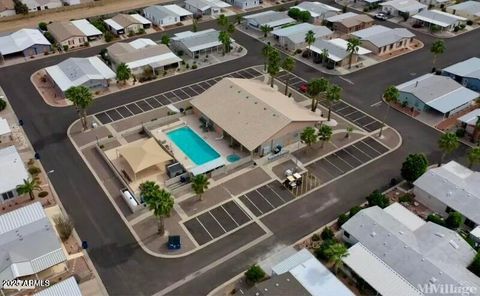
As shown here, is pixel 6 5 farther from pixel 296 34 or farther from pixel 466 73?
pixel 466 73

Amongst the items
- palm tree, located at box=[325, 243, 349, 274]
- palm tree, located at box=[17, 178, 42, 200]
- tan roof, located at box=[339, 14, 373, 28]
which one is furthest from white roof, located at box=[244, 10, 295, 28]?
palm tree, located at box=[325, 243, 349, 274]

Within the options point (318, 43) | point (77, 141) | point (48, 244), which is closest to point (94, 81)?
point (77, 141)

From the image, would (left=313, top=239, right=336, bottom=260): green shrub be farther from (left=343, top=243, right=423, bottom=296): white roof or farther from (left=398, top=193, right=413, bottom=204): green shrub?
(left=398, top=193, right=413, bottom=204): green shrub

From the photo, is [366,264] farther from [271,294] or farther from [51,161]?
[51,161]

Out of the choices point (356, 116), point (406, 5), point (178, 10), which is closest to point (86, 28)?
point (178, 10)

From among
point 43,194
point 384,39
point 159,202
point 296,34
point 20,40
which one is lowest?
point 43,194
